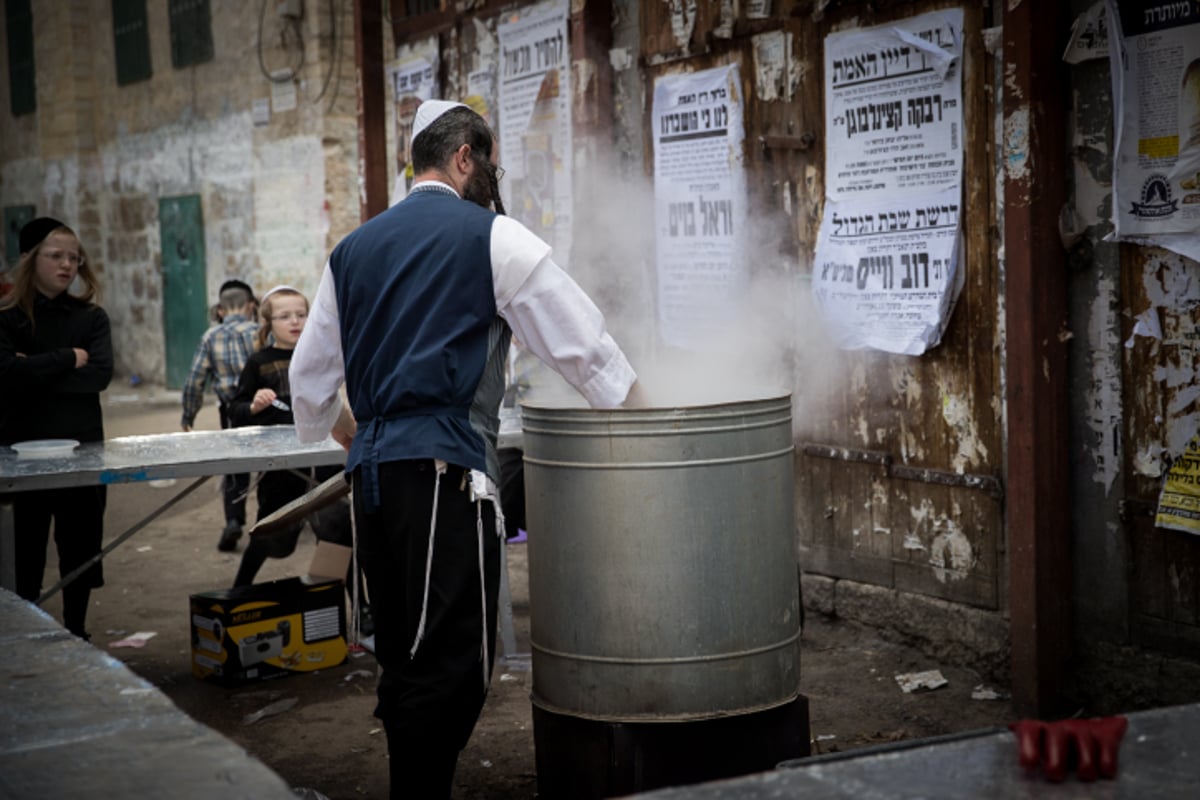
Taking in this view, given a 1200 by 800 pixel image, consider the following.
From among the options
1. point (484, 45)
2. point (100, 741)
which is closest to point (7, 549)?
point (100, 741)

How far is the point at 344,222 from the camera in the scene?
13.0 m

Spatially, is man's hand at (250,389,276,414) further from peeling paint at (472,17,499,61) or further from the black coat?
peeling paint at (472,17,499,61)

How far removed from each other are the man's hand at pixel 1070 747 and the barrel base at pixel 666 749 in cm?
159

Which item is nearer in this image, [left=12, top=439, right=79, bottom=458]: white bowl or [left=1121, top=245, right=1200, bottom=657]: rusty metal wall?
[left=1121, top=245, right=1200, bottom=657]: rusty metal wall

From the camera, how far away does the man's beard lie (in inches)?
141

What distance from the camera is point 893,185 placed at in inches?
206

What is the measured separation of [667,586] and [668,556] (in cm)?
8

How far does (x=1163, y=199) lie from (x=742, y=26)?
2.19 metres

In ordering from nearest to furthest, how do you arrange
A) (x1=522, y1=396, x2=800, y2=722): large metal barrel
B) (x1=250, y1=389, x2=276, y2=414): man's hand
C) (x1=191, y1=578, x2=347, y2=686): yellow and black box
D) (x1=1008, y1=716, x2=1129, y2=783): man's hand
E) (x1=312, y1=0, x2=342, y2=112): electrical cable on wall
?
(x1=1008, y1=716, x2=1129, y2=783): man's hand, (x1=522, y1=396, x2=800, y2=722): large metal barrel, (x1=191, y1=578, x2=347, y2=686): yellow and black box, (x1=250, y1=389, x2=276, y2=414): man's hand, (x1=312, y1=0, x2=342, y2=112): electrical cable on wall

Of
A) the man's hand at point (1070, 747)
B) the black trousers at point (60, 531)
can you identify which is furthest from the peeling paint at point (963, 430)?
the black trousers at point (60, 531)

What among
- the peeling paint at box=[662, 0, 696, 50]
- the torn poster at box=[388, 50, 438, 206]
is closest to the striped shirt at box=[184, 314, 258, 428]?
the torn poster at box=[388, 50, 438, 206]

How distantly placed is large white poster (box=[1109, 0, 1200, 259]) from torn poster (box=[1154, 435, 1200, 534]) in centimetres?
64

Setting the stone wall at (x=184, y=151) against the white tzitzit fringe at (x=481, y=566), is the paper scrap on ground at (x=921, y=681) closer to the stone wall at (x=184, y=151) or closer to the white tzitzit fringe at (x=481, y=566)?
the white tzitzit fringe at (x=481, y=566)

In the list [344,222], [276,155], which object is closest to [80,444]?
[344,222]
